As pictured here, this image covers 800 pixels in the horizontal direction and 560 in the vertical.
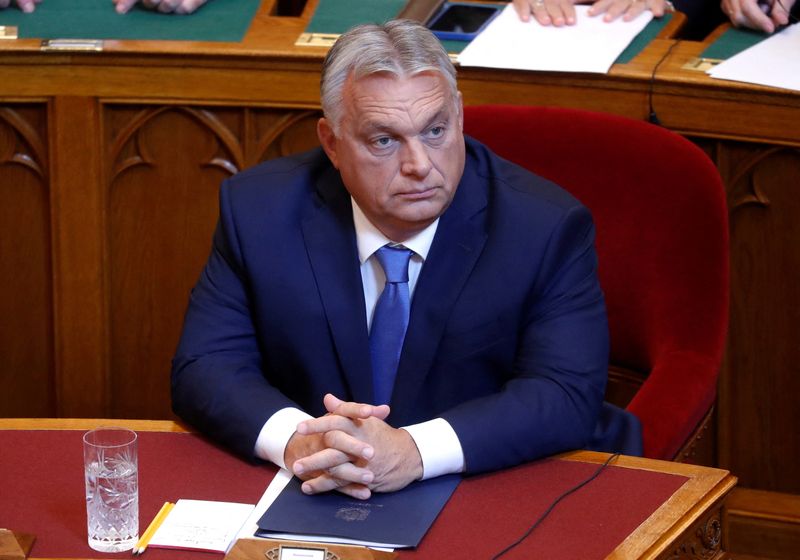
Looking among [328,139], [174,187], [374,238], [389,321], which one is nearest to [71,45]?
[174,187]

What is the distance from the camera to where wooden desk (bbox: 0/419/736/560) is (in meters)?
1.71

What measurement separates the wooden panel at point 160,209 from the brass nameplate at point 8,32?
0.32 m

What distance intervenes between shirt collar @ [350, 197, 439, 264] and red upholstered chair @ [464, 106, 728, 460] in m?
0.42

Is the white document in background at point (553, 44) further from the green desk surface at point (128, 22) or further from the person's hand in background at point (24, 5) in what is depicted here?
the person's hand in background at point (24, 5)

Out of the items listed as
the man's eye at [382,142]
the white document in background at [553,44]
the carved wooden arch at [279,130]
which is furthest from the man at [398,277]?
the carved wooden arch at [279,130]

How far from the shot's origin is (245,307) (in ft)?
7.87

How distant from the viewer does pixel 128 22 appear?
3.49 meters

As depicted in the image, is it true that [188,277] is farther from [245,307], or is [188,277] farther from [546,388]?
[546,388]

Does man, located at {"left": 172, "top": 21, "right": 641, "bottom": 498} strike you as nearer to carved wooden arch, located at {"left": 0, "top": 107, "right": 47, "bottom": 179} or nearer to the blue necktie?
the blue necktie

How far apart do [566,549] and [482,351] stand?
2.21 ft

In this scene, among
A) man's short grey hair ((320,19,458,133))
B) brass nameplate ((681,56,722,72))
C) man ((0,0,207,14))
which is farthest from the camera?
man ((0,0,207,14))

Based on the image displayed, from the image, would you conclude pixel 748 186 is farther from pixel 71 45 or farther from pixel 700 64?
pixel 71 45

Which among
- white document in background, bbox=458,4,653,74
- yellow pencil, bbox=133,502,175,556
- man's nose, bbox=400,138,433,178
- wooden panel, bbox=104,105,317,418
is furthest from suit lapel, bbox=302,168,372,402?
wooden panel, bbox=104,105,317,418

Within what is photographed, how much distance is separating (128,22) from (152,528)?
207 cm
